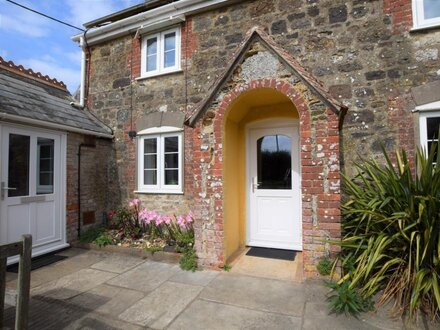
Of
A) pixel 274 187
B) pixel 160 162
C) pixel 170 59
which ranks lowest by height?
pixel 274 187

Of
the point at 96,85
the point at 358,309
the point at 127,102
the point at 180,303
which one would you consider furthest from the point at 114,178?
the point at 358,309

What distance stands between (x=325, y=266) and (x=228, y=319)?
1569mm

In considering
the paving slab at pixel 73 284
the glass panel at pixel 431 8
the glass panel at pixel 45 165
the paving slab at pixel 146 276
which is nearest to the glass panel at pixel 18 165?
the glass panel at pixel 45 165

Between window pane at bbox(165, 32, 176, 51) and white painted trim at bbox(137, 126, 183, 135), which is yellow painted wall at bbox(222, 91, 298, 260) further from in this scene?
window pane at bbox(165, 32, 176, 51)

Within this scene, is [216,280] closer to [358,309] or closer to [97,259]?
[358,309]

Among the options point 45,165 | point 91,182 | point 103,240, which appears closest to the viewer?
point 45,165

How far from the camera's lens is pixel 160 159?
6.54 metres

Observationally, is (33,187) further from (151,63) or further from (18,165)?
(151,63)

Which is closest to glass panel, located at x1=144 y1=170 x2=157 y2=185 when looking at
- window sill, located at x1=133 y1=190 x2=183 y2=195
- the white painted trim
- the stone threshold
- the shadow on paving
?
window sill, located at x1=133 y1=190 x2=183 y2=195

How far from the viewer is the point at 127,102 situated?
23.1 feet

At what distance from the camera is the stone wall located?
6074mm

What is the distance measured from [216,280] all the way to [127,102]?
5.18 m

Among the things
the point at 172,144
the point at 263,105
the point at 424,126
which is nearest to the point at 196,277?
the point at 172,144

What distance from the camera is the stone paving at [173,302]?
9.66 ft
